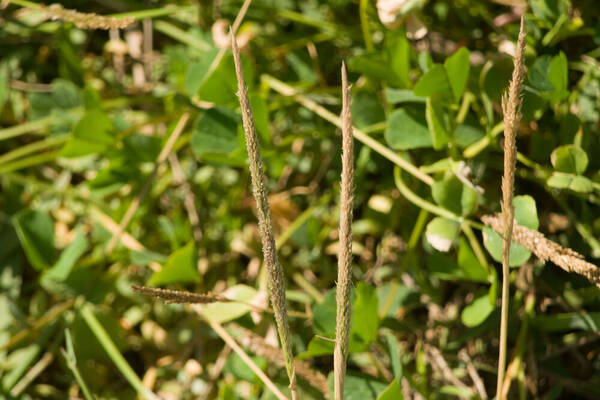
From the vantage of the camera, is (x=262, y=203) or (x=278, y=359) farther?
(x=278, y=359)

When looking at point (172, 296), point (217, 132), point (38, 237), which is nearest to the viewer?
point (172, 296)

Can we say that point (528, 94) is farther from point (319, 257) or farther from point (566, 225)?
point (319, 257)

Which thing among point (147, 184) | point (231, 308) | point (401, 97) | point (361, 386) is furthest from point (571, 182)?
point (147, 184)

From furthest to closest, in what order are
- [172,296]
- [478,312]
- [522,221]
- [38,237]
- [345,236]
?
[38,237]
[478,312]
[522,221]
[172,296]
[345,236]

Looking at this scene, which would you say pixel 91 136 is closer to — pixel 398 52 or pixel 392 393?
pixel 398 52

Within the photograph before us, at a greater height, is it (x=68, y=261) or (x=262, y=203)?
(x=262, y=203)

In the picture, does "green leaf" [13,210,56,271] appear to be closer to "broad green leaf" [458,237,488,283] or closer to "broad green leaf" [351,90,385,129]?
"broad green leaf" [351,90,385,129]

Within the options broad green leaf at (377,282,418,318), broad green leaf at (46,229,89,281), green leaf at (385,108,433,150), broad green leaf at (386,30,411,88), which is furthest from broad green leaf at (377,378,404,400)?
broad green leaf at (46,229,89,281)
